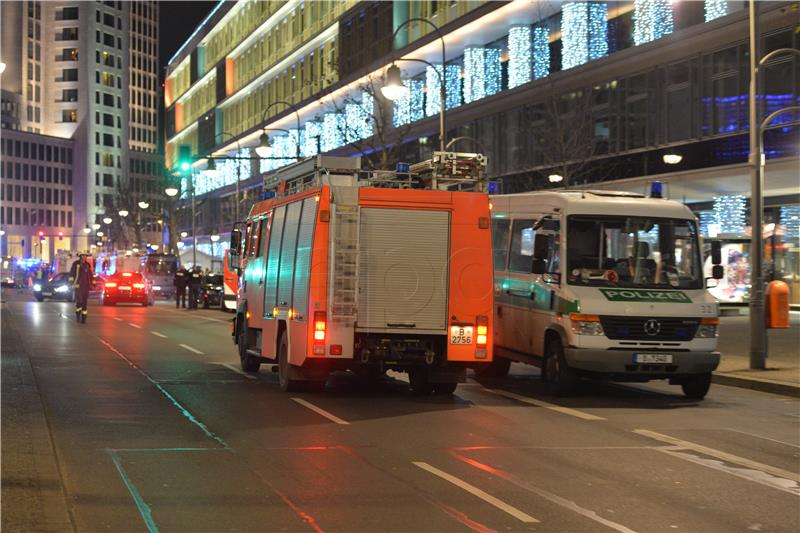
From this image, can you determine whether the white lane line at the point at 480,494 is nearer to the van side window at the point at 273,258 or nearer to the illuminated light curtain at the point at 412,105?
the van side window at the point at 273,258

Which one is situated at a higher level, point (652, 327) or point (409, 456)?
point (652, 327)

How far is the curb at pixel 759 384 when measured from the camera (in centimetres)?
1714

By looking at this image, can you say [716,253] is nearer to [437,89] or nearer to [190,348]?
[190,348]

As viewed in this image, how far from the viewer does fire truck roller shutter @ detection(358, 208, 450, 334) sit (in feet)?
49.4

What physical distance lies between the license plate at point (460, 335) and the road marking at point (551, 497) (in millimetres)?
4711

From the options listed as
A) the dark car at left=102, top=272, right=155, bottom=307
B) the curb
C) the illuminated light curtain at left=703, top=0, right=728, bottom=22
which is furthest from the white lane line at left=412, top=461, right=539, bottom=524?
the dark car at left=102, top=272, right=155, bottom=307

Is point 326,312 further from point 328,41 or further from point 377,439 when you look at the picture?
point 328,41

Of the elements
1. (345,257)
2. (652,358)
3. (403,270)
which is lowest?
(652,358)

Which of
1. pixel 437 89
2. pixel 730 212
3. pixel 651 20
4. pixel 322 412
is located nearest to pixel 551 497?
pixel 322 412

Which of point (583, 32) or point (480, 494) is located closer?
point (480, 494)

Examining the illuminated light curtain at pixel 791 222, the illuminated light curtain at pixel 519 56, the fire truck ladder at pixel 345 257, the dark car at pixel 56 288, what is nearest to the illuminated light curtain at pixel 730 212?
the illuminated light curtain at pixel 791 222

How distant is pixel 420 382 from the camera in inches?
634

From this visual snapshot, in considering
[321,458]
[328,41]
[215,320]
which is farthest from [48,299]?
[321,458]

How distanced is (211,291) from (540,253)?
38.4m
